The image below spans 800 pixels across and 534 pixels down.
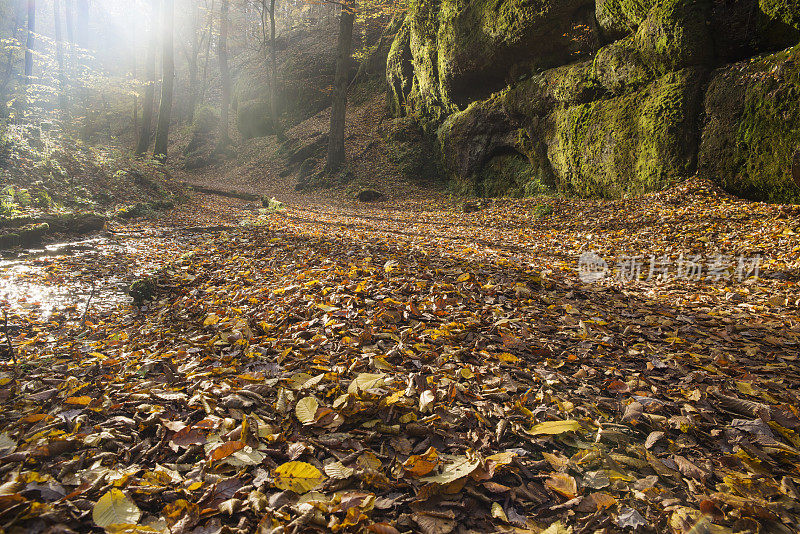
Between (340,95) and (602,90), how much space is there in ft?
31.2

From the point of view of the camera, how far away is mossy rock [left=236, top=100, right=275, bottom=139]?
71.1 feet

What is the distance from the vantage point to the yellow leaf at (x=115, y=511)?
1347 millimetres

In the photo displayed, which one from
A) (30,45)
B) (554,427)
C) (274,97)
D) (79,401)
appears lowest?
(79,401)

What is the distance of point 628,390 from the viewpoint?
236 centimetres

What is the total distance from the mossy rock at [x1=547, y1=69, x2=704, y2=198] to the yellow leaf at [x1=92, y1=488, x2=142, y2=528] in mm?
9063

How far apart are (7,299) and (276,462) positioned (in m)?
4.42

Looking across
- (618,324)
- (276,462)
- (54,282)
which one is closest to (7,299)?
(54,282)

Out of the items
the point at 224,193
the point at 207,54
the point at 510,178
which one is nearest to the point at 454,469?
the point at 510,178

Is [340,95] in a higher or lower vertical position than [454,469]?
higher

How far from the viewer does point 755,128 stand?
6234 millimetres

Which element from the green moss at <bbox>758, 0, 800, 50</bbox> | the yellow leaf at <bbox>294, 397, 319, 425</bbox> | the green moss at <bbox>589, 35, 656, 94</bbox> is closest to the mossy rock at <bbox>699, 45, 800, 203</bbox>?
the green moss at <bbox>758, 0, 800, 50</bbox>

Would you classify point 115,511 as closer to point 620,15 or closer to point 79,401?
point 79,401

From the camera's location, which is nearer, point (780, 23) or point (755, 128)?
point (780, 23)

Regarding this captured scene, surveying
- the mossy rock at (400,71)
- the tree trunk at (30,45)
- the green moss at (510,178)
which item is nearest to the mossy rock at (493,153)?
the green moss at (510,178)
